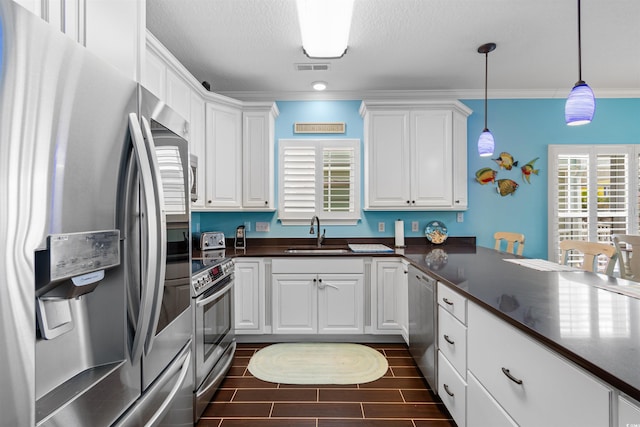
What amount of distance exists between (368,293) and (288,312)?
2.54 ft

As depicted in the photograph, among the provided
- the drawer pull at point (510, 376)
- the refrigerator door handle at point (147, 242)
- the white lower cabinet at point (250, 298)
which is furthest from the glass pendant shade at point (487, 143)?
the refrigerator door handle at point (147, 242)

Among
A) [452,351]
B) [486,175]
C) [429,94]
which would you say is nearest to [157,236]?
[452,351]

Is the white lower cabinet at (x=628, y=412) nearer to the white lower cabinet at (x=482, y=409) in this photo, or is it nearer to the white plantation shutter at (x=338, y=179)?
the white lower cabinet at (x=482, y=409)

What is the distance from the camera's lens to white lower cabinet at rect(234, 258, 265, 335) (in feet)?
9.31

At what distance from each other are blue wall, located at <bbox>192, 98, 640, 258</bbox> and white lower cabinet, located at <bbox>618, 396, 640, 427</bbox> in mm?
2752

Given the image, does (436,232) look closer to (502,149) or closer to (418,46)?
(502,149)

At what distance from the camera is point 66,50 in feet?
2.22

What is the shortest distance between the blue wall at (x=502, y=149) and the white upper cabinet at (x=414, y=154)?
30 centimetres

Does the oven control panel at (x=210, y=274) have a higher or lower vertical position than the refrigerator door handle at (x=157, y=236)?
lower

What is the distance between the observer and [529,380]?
1.03 meters

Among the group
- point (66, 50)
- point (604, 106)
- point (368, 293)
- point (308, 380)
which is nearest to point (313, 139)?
point (368, 293)

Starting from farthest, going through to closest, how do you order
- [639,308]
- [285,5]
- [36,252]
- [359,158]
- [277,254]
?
[359,158]
[277,254]
[285,5]
[639,308]
[36,252]

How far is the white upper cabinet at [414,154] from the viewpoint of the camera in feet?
10.3

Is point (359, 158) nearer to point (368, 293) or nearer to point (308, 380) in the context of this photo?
point (368, 293)
